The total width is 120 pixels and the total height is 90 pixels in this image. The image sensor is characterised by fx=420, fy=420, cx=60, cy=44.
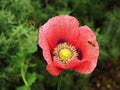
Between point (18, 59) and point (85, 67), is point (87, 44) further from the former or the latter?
point (18, 59)

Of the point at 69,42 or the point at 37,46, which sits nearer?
the point at 69,42

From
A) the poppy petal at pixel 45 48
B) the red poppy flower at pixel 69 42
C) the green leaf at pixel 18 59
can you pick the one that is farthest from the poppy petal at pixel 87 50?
the green leaf at pixel 18 59

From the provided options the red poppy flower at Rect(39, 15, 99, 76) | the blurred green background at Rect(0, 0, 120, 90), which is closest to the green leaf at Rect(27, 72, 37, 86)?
the blurred green background at Rect(0, 0, 120, 90)

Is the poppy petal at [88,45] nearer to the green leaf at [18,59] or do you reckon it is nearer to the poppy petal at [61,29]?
the poppy petal at [61,29]

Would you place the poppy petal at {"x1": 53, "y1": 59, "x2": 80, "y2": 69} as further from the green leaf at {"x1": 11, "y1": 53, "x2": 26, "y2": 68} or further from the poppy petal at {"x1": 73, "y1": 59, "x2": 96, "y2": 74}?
the green leaf at {"x1": 11, "y1": 53, "x2": 26, "y2": 68}

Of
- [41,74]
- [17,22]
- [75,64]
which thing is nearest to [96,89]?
[41,74]

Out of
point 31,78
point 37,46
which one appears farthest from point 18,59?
point 37,46

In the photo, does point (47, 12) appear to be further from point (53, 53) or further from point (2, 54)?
point (53, 53)
